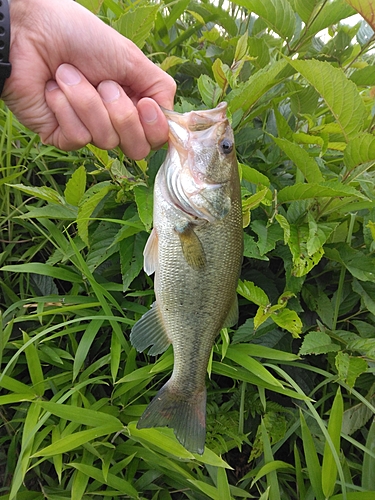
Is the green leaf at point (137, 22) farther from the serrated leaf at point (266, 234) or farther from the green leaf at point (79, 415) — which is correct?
the green leaf at point (79, 415)

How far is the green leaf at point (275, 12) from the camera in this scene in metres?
1.82

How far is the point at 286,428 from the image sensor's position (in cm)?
195

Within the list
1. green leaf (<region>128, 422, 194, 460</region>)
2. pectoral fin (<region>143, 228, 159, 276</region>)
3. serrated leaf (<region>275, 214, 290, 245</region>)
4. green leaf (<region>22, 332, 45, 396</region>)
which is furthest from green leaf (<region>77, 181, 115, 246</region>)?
green leaf (<region>128, 422, 194, 460</region>)

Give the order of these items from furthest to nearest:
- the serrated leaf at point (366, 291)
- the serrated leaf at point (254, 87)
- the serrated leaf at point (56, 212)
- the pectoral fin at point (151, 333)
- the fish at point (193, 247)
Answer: the serrated leaf at point (366, 291) < the serrated leaf at point (56, 212) < the serrated leaf at point (254, 87) < the pectoral fin at point (151, 333) < the fish at point (193, 247)

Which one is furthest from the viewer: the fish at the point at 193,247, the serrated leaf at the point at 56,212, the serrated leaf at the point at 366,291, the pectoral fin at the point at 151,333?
the serrated leaf at the point at 366,291

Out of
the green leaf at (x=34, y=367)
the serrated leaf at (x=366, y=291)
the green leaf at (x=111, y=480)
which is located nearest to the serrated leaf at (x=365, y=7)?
→ the serrated leaf at (x=366, y=291)

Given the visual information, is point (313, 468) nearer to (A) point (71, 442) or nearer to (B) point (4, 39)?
(A) point (71, 442)

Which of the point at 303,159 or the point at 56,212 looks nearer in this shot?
the point at 303,159

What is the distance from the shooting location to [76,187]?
5.78 feet

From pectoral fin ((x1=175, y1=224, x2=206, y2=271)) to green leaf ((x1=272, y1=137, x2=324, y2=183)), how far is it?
549 mm

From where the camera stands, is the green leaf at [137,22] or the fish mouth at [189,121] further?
the green leaf at [137,22]

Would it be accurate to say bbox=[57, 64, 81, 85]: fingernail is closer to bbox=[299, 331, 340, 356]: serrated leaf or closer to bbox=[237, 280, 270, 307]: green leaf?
bbox=[237, 280, 270, 307]: green leaf

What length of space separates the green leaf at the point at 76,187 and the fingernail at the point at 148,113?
44 centimetres

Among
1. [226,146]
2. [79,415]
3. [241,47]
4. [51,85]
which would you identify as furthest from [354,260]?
[51,85]
